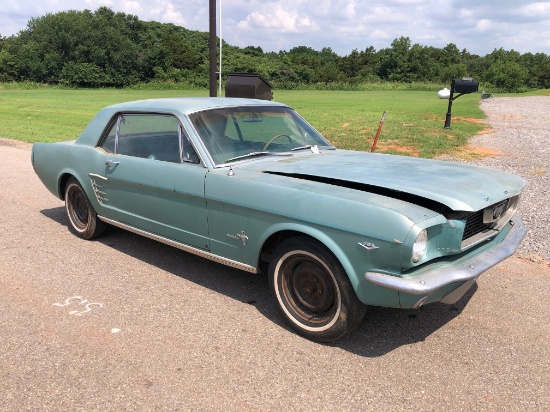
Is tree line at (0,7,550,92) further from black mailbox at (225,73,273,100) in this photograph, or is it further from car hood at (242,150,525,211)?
car hood at (242,150,525,211)

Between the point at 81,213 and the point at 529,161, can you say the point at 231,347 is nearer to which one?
the point at 81,213

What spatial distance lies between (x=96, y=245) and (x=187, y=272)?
1298 millimetres

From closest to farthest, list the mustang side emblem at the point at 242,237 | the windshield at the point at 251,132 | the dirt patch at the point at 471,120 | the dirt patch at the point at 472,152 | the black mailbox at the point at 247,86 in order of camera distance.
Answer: the mustang side emblem at the point at 242,237 < the windshield at the point at 251,132 < the dirt patch at the point at 472,152 < the black mailbox at the point at 247,86 < the dirt patch at the point at 471,120

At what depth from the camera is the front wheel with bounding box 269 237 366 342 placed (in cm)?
303

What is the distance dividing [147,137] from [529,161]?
362 inches

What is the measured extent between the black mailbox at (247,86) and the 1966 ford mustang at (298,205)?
23.7ft

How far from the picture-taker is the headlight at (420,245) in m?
2.76

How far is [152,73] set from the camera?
252 feet

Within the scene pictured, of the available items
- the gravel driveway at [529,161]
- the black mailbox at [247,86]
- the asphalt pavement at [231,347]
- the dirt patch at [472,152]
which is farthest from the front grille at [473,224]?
the black mailbox at [247,86]

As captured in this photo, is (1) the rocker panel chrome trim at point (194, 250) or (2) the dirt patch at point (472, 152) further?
(2) the dirt patch at point (472, 152)

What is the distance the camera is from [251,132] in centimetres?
437

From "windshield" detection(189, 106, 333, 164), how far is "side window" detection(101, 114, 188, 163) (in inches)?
10.3

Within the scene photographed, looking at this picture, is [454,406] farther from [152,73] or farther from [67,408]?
[152,73]

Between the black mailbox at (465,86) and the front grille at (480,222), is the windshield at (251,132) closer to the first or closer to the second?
the front grille at (480,222)
